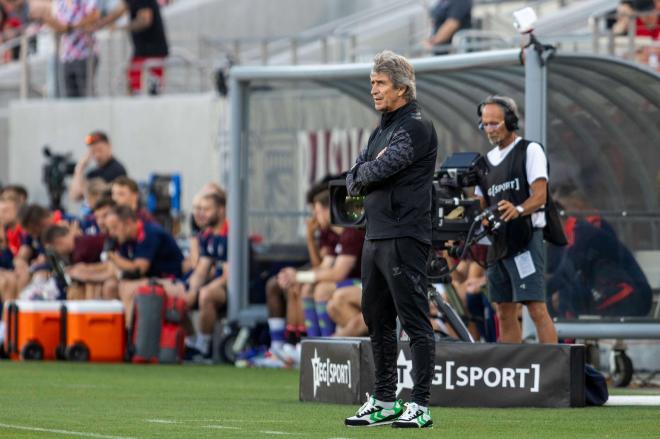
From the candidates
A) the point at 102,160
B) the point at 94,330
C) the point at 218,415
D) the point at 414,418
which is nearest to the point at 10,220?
the point at 102,160

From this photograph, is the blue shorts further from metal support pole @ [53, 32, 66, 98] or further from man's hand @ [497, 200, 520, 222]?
metal support pole @ [53, 32, 66, 98]

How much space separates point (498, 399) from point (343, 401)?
100 centimetres

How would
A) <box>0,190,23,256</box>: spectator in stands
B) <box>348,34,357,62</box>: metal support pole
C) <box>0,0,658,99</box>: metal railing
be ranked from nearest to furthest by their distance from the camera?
1. <box>0,190,23,256</box>: spectator in stands
2. <box>348,34,357,62</box>: metal support pole
3. <box>0,0,658,99</box>: metal railing

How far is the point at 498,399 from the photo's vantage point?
11586mm

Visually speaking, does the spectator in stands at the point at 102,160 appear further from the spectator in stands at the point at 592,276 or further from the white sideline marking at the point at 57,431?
the white sideline marking at the point at 57,431

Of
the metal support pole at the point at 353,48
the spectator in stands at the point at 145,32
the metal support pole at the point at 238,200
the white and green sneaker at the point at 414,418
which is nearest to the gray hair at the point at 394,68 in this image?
the white and green sneaker at the point at 414,418

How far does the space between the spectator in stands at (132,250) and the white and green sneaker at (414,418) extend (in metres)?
8.47

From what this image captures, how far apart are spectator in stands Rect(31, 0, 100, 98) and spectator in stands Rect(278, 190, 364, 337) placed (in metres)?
8.06

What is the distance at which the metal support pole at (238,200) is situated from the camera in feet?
59.1

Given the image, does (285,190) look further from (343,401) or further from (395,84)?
(395,84)

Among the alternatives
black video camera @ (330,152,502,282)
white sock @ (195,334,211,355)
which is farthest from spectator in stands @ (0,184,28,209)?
black video camera @ (330,152,502,282)

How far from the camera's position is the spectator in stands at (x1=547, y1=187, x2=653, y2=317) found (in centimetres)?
1453

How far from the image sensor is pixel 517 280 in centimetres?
1239

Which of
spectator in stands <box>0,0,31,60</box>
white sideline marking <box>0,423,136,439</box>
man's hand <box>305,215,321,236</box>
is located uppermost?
spectator in stands <box>0,0,31,60</box>
